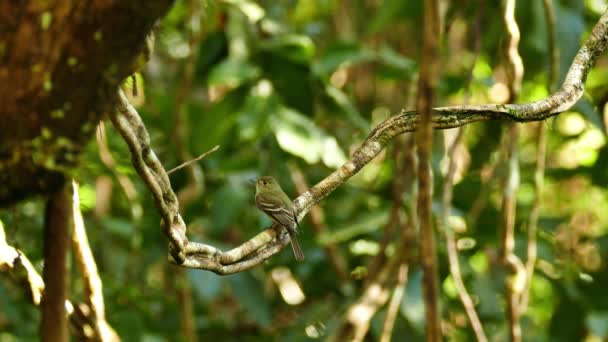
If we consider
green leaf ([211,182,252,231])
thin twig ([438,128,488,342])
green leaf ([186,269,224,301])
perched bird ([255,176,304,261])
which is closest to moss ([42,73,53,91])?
perched bird ([255,176,304,261])

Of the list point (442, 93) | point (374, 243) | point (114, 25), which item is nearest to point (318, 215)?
point (374, 243)

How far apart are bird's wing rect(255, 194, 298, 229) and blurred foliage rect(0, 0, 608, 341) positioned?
0.24 metres

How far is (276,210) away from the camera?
11.6ft

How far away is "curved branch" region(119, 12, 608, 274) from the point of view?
5.57 ft

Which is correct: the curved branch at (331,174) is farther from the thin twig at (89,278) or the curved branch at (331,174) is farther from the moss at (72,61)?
the thin twig at (89,278)

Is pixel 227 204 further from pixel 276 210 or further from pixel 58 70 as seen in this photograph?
pixel 58 70

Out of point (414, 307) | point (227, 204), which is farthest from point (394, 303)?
point (227, 204)

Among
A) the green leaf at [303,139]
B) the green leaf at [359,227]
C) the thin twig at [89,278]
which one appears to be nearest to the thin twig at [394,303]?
the green leaf at [359,227]

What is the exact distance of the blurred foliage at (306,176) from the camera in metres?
3.96

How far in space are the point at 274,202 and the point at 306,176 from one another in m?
1.28

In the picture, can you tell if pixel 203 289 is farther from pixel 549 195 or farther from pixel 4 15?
pixel 549 195

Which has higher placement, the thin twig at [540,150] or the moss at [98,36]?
the moss at [98,36]

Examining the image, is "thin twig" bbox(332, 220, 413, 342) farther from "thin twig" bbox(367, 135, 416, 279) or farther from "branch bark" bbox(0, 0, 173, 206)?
"branch bark" bbox(0, 0, 173, 206)

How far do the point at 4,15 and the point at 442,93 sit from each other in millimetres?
3319
